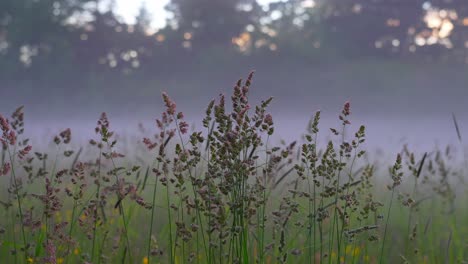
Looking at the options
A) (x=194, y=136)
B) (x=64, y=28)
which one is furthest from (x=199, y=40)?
(x=194, y=136)

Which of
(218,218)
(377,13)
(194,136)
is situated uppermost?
(377,13)

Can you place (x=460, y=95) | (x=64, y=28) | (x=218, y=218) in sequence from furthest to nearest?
(x=460, y=95) → (x=64, y=28) → (x=218, y=218)

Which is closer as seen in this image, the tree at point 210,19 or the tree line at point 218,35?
the tree line at point 218,35

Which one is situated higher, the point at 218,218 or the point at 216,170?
the point at 216,170

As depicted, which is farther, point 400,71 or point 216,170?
point 400,71

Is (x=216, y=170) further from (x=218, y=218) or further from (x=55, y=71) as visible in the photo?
(x=55, y=71)

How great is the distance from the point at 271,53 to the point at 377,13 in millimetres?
8545

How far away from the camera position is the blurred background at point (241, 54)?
143 feet

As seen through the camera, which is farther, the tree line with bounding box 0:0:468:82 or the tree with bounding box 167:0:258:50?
the tree with bounding box 167:0:258:50

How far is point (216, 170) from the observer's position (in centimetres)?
273

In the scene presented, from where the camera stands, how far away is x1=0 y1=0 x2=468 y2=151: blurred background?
143ft

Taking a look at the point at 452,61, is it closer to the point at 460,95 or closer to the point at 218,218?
the point at 460,95

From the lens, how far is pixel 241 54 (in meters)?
46.1

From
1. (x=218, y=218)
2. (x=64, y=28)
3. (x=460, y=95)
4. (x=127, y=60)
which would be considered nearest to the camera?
(x=218, y=218)
